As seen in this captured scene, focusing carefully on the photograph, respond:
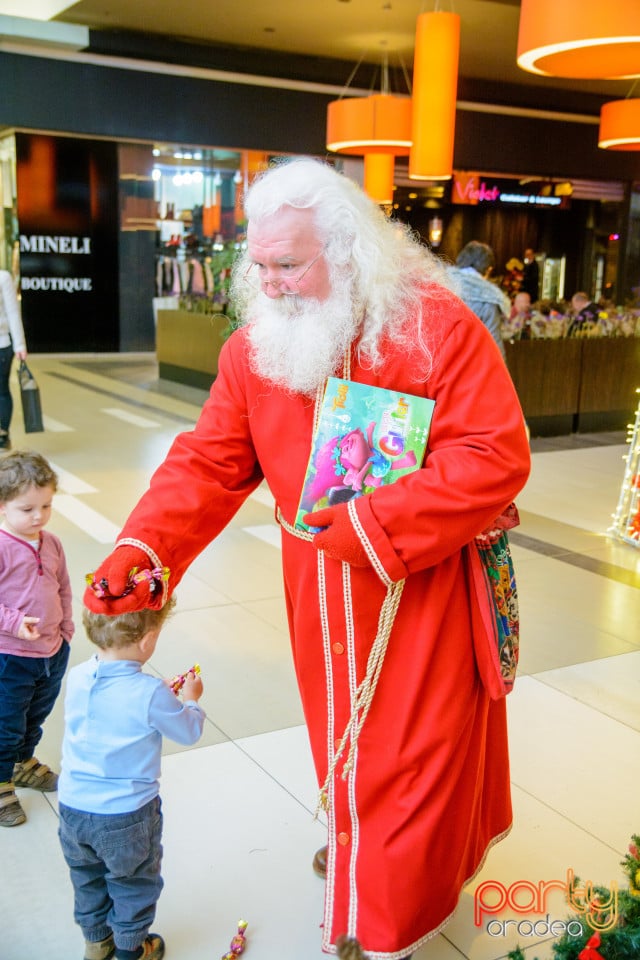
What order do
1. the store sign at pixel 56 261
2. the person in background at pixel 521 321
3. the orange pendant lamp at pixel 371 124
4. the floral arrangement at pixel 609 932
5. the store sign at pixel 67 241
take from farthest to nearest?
1. the store sign at pixel 56 261
2. the store sign at pixel 67 241
3. the orange pendant lamp at pixel 371 124
4. the person in background at pixel 521 321
5. the floral arrangement at pixel 609 932

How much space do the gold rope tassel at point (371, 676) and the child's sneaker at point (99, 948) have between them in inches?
26.3

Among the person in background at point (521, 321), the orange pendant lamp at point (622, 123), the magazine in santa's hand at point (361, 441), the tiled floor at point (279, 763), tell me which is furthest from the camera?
the orange pendant lamp at point (622, 123)

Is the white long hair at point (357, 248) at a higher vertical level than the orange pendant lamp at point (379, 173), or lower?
lower

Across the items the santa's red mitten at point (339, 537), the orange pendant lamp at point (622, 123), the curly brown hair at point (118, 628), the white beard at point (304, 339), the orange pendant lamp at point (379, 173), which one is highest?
the orange pendant lamp at point (622, 123)

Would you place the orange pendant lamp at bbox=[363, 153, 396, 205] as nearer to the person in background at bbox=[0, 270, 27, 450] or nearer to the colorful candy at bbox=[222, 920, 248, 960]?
the person in background at bbox=[0, 270, 27, 450]

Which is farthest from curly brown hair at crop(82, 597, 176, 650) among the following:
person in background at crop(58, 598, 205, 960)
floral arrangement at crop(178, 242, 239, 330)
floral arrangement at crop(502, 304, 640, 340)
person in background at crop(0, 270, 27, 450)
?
floral arrangement at crop(178, 242, 239, 330)

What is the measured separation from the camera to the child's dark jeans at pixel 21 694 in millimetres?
2719

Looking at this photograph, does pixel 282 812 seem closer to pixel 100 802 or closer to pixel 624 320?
pixel 100 802

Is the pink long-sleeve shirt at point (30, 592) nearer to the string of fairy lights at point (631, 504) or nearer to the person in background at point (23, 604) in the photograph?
the person in background at point (23, 604)

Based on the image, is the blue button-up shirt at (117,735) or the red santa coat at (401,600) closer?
the red santa coat at (401,600)

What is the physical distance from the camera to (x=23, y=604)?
8.96ft

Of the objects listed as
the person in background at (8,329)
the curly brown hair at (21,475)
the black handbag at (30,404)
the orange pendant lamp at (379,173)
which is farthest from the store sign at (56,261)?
the curly brown hair at (21,475)

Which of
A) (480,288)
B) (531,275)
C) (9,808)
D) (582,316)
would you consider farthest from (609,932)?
(531,275)

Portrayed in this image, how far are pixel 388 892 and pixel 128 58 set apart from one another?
12504 mm
